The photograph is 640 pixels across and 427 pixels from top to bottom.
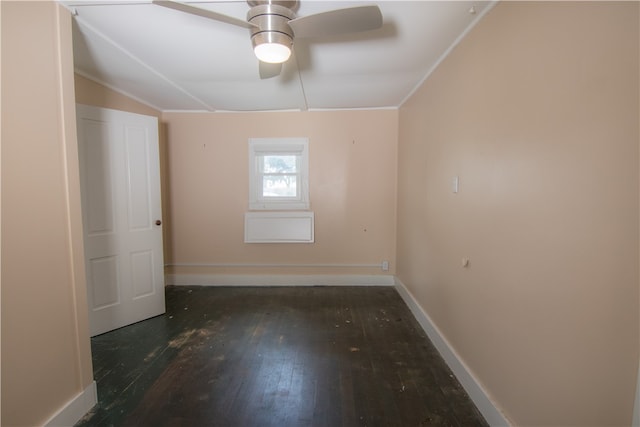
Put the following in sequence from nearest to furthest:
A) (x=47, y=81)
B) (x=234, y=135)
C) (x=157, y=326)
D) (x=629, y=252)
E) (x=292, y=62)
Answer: (x=629, y=252) → (x=47, y=81) → (x=292, y=62) → (x=157, y=326) → (x=234, y=135)

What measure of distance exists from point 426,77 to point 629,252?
2138 millimetres

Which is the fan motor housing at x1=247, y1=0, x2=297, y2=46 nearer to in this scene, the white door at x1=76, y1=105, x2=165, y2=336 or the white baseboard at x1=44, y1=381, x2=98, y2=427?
the white door at x1=76, y1=105, x2=165, y2=336

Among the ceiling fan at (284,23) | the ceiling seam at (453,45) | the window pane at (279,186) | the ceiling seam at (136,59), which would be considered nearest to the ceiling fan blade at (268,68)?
the ceiling fan at (284,23)

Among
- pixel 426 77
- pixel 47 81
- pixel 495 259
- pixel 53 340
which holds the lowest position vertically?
pixel 53 340

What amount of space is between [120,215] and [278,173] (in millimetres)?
1788

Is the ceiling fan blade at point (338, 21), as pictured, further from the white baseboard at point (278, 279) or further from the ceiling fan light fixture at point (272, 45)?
the white baseboard at point (278, 279)

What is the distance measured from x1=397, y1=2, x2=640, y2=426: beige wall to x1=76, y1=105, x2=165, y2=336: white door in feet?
8.99

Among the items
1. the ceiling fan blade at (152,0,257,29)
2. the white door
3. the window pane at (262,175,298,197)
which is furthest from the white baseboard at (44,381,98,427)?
the window pane at (262,175,298,197)

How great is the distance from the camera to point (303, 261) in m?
3.72

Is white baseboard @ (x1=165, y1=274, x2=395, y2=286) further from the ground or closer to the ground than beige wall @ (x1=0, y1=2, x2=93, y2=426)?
closer to the ground

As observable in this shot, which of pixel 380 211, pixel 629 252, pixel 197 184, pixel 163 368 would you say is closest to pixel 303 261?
pixel 380 211

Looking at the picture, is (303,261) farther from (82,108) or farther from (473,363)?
(82,108)

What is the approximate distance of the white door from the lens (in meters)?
2.37

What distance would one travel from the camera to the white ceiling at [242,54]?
161 cm
